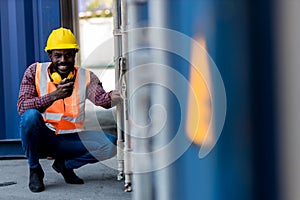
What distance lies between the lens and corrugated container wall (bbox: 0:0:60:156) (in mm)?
5148

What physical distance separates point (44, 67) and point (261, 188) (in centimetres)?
330

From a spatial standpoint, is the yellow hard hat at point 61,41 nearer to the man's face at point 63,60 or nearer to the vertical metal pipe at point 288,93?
the man's face at point 63,60

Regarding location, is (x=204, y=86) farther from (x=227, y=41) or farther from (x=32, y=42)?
(x=32, y=42)

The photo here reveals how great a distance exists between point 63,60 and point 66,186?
884 mm

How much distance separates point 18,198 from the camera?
3.97 m

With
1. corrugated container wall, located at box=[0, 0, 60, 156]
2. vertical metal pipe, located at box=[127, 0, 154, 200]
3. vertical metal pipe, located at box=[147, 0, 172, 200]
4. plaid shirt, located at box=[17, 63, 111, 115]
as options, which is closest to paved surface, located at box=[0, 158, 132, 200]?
corrugated container wall, located at box=[0, 0, 60, 156]

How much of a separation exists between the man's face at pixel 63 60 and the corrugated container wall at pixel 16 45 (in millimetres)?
1214

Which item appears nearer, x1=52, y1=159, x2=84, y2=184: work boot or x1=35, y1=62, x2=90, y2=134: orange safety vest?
x1=35, y1=62, x2=90, y2=134: orange safety vest

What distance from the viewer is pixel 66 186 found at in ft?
13.9

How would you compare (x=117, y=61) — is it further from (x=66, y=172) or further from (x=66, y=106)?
(x=66, y=172)

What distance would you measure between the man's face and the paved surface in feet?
2.51

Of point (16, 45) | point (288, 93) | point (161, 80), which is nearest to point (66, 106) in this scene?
point (16, 45)

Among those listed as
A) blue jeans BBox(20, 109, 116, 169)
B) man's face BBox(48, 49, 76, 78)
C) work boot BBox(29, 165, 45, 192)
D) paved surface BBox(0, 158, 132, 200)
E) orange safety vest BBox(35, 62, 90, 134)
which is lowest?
paved surface BBox(0, 158, 132, 200)

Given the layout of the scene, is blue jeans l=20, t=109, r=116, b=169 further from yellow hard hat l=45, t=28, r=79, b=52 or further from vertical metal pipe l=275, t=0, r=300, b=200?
vertical metal pipe l=275, t=0, r=300, b=200
